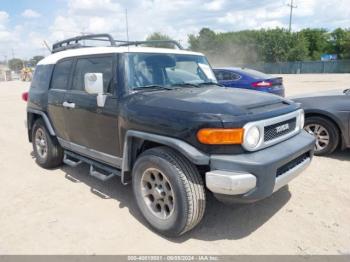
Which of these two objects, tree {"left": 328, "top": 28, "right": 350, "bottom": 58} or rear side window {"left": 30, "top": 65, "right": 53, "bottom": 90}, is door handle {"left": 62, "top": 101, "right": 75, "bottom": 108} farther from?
tree {"left": 328, "top": 28, "right": 350, "bottom": 58}

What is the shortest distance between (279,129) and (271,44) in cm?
6563

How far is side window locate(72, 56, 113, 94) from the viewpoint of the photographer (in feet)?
12.6

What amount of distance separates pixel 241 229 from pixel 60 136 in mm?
3150

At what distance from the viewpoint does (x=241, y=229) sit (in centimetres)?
343

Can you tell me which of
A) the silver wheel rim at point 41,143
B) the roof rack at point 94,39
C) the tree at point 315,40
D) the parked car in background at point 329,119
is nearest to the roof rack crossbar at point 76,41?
the roof rack at point 94,39

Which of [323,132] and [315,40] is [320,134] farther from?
[315,40]

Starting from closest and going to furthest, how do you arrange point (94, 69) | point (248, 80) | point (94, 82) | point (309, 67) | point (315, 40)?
point (94, 82)
point (94, 69)
point (248, 80)
point (309, 67)
point (315, 40)

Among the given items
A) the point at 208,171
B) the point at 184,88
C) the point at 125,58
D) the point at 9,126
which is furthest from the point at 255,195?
the point at 9,126

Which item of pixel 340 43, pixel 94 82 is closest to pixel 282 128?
pixel 94 82

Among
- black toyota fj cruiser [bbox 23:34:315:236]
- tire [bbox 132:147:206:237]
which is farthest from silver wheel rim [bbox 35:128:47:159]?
tire [bbox 132:147:206:237]

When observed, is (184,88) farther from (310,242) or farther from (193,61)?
(310,242)

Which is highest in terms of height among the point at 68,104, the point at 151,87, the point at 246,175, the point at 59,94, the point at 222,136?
the point at 151,87

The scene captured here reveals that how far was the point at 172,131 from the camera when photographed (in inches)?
120

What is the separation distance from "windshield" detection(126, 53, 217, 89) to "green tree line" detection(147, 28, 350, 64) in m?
56.7
